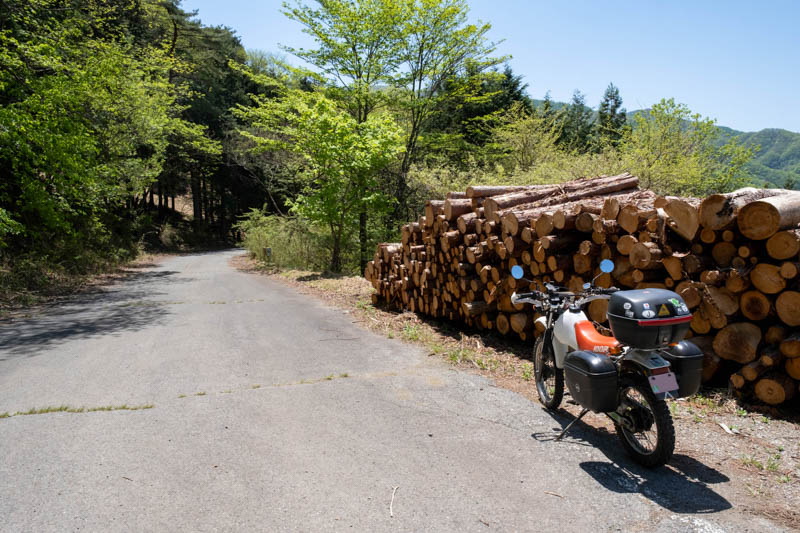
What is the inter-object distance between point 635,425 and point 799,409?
1836 millimetres

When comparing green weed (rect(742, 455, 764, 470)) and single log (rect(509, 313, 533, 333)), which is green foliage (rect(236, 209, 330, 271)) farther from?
green weed (rect(742, 455, 764, 470))

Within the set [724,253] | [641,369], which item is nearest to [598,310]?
[724,253]

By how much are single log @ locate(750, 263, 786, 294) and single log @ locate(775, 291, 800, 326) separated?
68 millimetres

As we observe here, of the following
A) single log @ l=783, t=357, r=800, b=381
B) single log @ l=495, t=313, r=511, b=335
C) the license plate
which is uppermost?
the license plate

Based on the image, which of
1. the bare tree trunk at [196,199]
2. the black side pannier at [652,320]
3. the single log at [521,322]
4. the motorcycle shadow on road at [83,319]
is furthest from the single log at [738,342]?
the bare tree trunk at [196,199]

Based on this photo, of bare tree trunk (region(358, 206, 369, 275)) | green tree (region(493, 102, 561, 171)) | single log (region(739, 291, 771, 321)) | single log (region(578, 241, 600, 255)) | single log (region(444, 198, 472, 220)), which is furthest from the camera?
green tree (region(493, 102, 561, 171))

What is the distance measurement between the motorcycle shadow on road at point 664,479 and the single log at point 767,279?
5.31 feet

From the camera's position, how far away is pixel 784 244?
381cm

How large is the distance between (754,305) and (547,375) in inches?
72.4

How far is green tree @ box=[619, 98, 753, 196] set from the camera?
1551 centimetres

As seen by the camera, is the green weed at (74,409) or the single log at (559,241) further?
the single log at (559,241)

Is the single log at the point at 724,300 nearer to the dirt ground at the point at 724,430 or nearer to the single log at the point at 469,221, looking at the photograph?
the dirt ground at the point at 724,430

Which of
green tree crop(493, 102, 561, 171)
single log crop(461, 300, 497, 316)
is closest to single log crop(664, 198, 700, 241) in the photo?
single log crop(461, 300, 497, 316)

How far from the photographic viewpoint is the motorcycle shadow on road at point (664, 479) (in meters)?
2.87
